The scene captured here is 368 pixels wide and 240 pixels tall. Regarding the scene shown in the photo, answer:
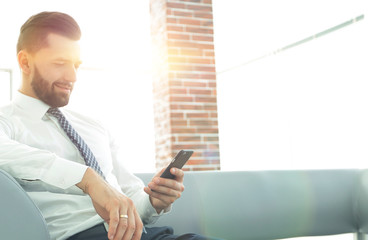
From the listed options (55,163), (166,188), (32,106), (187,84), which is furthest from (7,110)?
(187,84)

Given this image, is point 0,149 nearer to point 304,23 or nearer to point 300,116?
point 304,23

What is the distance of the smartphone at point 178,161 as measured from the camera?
1.25 meters

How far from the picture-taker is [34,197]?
1.32 meters

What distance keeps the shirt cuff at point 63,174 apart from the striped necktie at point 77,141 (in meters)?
0.27

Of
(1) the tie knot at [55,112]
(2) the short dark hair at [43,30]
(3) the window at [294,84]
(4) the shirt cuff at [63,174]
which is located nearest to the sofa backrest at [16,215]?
(4) the shirt cuff at [63,174]

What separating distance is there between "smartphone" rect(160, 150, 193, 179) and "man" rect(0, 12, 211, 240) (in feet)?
0.05

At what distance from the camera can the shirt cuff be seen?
111 centimetres

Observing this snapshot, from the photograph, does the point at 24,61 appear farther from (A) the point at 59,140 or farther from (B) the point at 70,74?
(A) the point at 59,140

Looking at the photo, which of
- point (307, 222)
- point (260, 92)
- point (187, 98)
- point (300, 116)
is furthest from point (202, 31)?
point (260, 92)

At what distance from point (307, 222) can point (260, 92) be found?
5.98m

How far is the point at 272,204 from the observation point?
2.06 metres

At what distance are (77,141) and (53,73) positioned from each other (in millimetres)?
228

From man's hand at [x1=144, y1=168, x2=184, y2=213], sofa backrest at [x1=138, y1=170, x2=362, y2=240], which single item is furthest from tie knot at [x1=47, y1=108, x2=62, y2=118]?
sofa backrest at [x1=138, y1=170, x2=362, y2=240]

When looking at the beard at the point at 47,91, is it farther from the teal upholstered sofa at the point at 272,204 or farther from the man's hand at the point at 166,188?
the teal upholstered sofa at the point at 272,204
